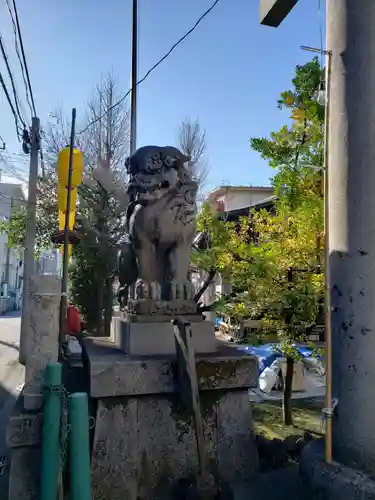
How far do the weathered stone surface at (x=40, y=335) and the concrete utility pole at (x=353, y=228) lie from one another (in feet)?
6.71

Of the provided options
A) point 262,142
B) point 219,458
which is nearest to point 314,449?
point 219,458

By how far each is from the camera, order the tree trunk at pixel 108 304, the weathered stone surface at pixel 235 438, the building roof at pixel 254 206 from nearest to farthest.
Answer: the weathered stone surface at pixel 235 438 < the building roof at pixel 254 206 < the tree trunk at pixel 108 304

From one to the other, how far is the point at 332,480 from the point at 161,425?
1.49 metres

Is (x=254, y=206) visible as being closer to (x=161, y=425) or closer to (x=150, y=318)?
(x=150, y=318)

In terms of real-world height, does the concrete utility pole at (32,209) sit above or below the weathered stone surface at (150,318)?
above

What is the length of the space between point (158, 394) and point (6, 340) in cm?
1378

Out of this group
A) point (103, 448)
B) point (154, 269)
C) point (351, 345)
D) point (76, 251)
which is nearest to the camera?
point (351, 345)

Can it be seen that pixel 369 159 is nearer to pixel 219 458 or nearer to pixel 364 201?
pixel 364 201

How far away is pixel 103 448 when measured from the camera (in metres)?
2.93

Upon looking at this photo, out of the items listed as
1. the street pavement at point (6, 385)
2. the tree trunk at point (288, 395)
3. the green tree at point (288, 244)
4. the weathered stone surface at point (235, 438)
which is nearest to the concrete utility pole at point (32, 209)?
the street pavement at point (6, 385)

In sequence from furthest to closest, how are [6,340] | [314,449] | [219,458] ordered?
[6,340], [219,458], [314,449]

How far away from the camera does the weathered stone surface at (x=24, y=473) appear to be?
2.88 m

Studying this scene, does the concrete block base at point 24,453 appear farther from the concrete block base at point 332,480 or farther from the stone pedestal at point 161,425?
the concrete block base at point 332,480

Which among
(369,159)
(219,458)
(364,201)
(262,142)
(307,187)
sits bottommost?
(219,458)
